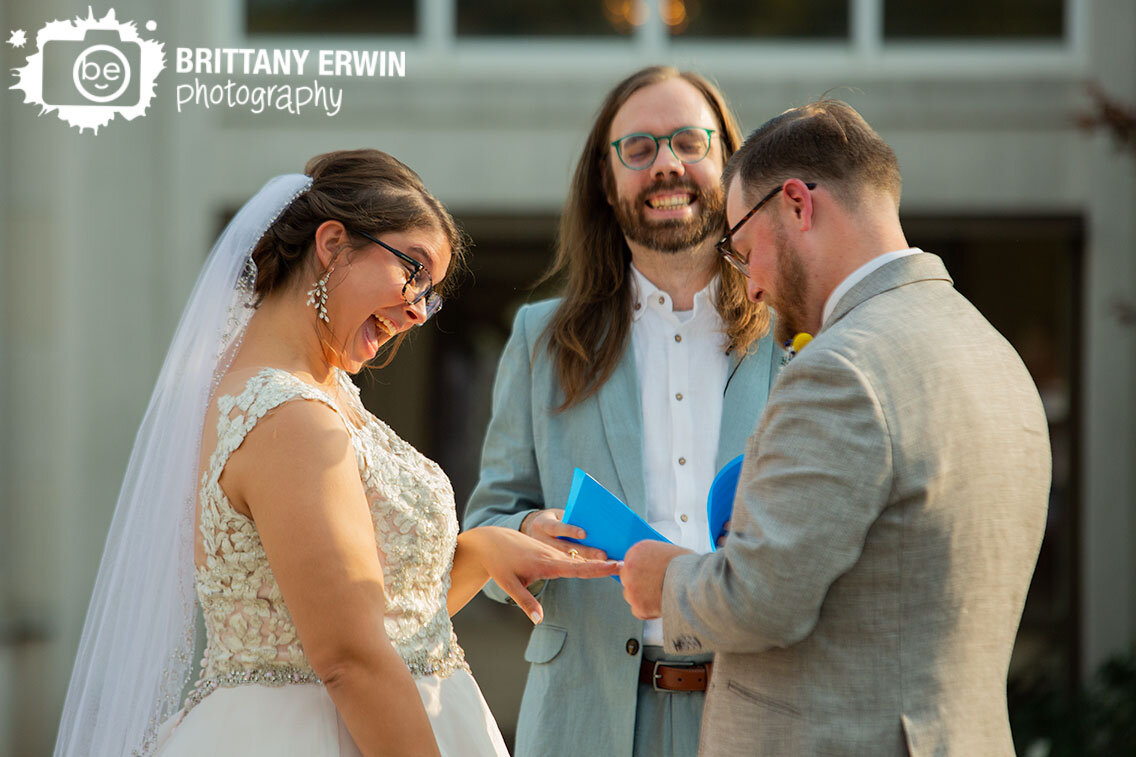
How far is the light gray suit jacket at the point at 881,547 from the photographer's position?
6.01 ft

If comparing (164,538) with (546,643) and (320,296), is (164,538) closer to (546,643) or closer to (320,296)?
(320,296)

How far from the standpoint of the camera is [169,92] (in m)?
6.25

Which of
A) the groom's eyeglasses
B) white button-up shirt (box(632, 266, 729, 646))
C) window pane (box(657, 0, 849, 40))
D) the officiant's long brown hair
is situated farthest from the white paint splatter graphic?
the groom's eyeglasses

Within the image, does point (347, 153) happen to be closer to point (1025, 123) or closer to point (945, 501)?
point (945, 501)

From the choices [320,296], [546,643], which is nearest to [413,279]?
[320,296]

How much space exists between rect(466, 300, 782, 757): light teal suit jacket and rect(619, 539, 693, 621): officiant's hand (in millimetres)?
519

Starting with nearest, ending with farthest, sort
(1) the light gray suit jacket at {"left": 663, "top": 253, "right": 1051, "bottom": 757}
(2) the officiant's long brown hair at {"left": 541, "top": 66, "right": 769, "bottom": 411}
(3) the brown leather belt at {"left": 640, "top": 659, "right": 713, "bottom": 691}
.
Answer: (1) the light gray suit jacket at {"left": 663, "top": 253, "right": 1051, "bottom": 757} → (3) the brown leather belt at {"left": 640, "top": 659, "right": 713, "bottom": 691} → (2) the officiant's long brown hair at {"left": 541, "top": 66, "right": 769, "bottom": 411}

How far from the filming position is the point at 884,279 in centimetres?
203

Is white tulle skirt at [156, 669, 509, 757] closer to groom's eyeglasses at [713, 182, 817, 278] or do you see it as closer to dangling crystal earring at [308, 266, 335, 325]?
dangling crystal earring at [308, 266, 335, 325]

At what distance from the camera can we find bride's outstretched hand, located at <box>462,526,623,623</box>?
2561mm

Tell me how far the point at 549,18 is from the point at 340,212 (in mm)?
4453

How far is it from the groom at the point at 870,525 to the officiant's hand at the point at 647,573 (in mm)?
70

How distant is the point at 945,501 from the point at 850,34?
197 inches

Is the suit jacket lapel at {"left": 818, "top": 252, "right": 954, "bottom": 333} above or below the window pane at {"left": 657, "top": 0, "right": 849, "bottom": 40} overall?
below
